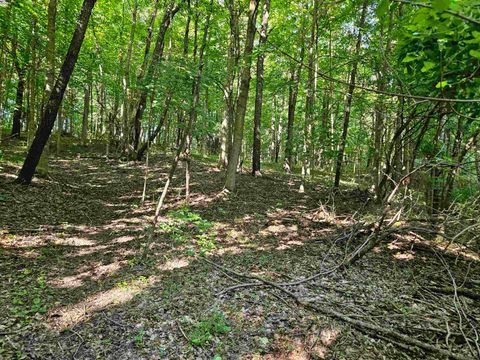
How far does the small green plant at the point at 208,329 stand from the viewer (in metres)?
3.86

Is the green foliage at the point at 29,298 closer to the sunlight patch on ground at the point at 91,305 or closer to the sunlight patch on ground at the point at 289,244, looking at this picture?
the sunlight patch on ground at the point at 91,305

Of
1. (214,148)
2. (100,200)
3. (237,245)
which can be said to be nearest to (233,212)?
(237,245)

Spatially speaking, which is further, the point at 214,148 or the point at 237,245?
the point at 214,148

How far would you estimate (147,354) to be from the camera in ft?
11.9

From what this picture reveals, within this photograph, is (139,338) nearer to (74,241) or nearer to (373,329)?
(373,329)

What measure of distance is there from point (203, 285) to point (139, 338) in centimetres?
148

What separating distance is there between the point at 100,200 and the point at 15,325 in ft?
19.5

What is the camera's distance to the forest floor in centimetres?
381

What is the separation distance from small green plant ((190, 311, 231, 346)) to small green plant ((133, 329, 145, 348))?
0.66 meters

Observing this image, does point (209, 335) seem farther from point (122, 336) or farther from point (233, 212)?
point (233, 212)

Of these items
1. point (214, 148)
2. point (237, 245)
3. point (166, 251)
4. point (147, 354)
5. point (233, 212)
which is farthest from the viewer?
point (214, 148)

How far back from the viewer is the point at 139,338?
12.6 feet

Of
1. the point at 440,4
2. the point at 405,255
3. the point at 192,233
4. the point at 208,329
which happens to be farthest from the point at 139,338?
the point at 405,255

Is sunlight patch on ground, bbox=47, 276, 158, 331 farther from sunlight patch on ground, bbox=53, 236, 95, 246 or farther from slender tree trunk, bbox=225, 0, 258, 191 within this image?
slender tree trunk, bbox=225, 0, 258, 191
